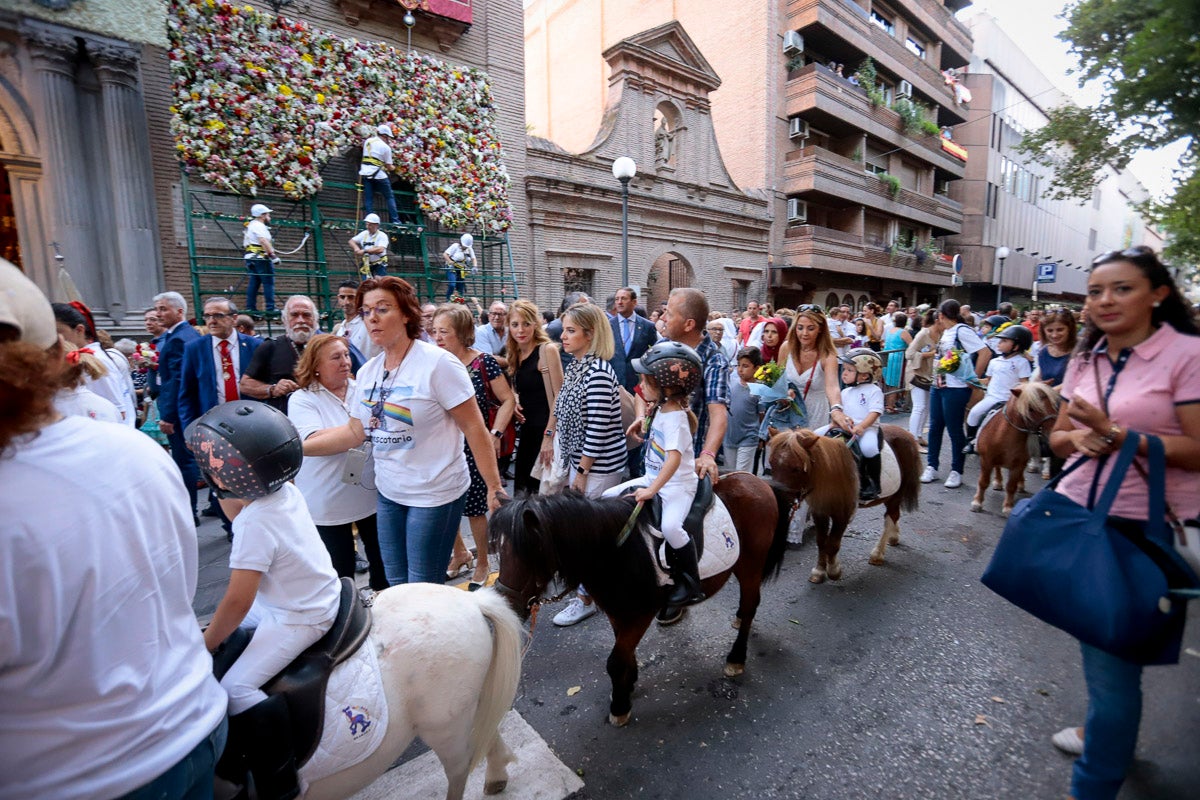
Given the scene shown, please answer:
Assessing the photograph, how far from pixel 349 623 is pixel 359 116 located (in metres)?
11.2

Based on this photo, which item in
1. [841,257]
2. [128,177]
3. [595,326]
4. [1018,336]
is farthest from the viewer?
[841,257]

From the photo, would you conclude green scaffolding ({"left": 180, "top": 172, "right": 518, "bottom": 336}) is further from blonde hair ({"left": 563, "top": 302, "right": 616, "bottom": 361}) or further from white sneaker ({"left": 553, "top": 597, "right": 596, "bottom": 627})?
white sneaker ({"left": 553, "top": 597, "right": 596, "bottom": 627})

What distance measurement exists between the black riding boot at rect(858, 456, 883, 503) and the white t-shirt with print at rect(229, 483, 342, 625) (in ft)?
13.1

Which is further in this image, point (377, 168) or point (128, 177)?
point (377, 168)

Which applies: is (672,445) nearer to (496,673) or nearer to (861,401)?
(496,673)

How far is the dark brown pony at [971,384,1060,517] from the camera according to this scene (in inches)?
205

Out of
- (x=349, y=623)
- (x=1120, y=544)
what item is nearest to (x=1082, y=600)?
(x=1120, y=544)

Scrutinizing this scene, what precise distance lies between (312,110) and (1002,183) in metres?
38.8

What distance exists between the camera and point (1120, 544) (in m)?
1.89

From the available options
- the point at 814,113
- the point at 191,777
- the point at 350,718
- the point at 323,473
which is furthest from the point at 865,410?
the point at 814,113

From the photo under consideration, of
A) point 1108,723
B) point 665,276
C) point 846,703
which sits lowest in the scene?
Result: point 846,703

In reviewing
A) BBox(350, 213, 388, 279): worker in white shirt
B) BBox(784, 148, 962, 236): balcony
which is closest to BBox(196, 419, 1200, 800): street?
BBox(350, 213, 388, 279): worker in white shirt

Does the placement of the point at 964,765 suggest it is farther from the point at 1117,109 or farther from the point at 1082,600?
the point at 1117,109

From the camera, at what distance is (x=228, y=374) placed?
449 cm
